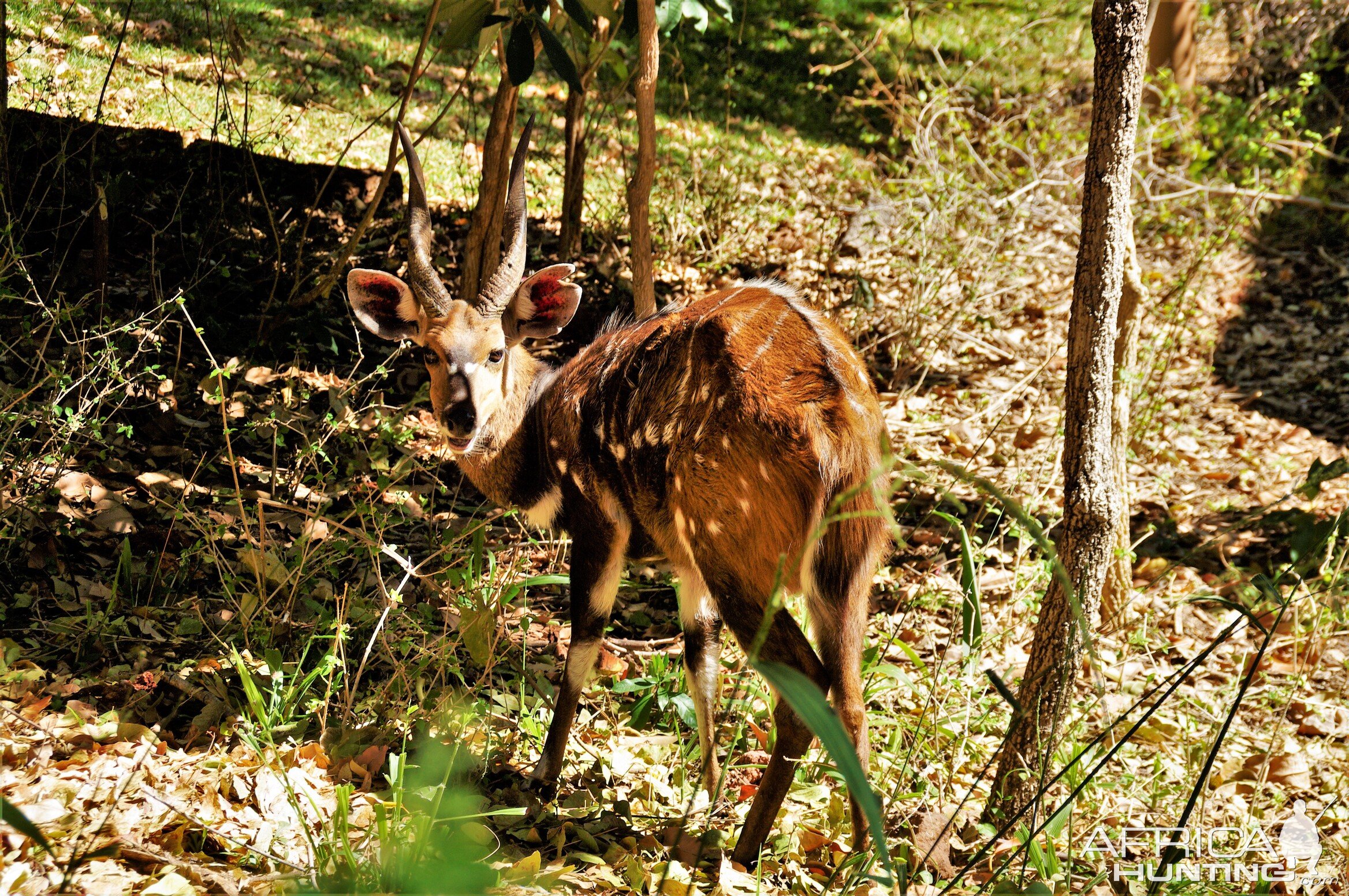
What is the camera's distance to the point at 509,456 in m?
4.19

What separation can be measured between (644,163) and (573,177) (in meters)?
1.55

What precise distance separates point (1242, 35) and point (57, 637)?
10.7 meters

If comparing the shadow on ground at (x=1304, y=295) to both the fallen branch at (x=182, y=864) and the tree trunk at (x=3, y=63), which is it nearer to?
the fallen branch at (x=182, y=864)

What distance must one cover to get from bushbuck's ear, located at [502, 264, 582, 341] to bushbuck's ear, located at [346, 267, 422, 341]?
1.22 feet

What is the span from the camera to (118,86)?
5.76 m

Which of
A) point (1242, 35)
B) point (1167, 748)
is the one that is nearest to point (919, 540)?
point (1167, 748)

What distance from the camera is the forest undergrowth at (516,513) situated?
10.5ft

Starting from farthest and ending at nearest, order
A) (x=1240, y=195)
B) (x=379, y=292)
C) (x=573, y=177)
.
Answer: (x=1240, y=195), (x=573, y=177), (x=379, y=292)

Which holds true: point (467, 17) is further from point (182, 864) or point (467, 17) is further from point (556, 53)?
point (182, 864)

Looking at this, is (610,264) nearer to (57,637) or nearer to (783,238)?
(783,238)

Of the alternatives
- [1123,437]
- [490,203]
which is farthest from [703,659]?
[490,203]

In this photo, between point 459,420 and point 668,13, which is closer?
point 459,420

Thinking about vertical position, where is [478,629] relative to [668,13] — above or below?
below

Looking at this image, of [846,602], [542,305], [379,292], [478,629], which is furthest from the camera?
[542,305]
